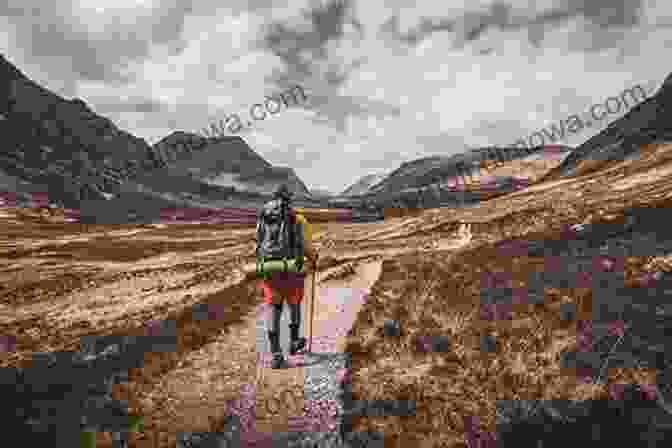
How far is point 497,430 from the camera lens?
827 centimetres

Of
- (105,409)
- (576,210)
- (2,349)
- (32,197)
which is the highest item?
(32,197)

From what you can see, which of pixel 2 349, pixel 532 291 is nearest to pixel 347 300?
pixel 532 291

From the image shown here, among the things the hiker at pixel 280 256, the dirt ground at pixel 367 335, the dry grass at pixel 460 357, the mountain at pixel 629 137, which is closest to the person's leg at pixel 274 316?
the hiker at pixel 280 256

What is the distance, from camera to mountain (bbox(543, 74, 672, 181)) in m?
99.6

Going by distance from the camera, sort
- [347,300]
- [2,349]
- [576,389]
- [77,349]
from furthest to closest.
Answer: [347,300]
[2,349]
[77,349]
[576,389]

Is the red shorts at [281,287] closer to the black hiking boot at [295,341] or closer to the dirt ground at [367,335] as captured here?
the black hiking boot at [295,341]

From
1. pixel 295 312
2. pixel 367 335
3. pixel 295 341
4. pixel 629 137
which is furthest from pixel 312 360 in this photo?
pixel 629 137

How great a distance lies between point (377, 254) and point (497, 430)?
29.7 meters

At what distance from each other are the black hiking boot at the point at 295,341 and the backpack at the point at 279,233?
7.61ft

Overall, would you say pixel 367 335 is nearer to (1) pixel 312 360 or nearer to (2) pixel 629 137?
(1) pixel 312 360

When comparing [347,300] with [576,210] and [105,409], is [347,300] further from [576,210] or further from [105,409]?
[576,210]

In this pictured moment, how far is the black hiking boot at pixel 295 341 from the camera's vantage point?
1182cm

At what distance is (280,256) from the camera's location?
36.2ft

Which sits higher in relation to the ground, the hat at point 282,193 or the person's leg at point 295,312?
the hat at point 282,193
